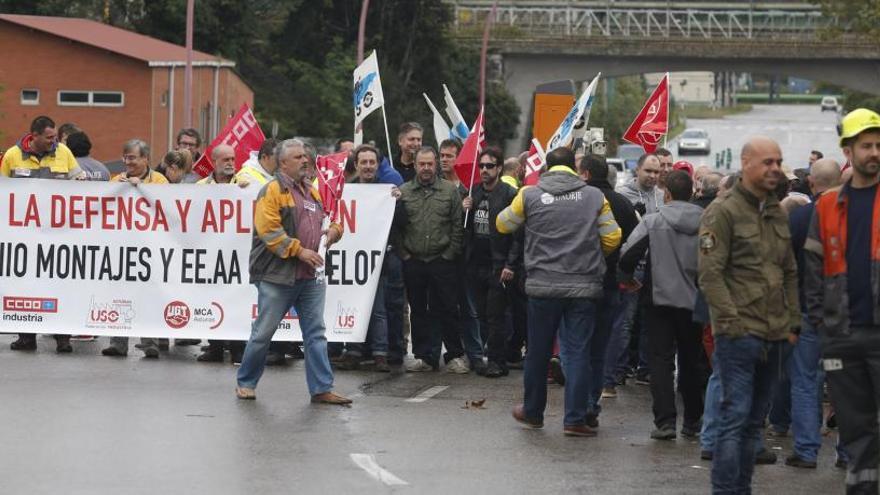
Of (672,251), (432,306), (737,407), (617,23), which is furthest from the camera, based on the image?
(617,23)

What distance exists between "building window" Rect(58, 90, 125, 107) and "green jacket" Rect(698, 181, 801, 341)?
4813 centimetres

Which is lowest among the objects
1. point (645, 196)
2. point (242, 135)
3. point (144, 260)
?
point (144, 260)

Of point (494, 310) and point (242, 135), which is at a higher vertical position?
point (242, 135)

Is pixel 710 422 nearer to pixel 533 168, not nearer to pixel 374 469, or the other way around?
pixel 374 469

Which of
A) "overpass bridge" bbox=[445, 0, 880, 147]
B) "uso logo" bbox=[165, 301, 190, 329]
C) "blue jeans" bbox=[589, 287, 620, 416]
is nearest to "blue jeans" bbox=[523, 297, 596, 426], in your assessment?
"blue jeans" bbox=[589, 287, 620, 416]

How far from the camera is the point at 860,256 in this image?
8500 millimetres

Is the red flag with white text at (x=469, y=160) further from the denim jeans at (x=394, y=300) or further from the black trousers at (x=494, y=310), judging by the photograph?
the denim jeans at (x=394, y=300)

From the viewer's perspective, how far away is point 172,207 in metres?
15.5

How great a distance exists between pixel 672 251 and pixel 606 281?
32.4 inches

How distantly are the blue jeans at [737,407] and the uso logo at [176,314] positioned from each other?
7274 mm

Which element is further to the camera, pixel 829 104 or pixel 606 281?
pixel 829 104

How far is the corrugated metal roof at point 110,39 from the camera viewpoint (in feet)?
181

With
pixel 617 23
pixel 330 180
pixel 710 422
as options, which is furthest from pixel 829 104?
pixel 710 422

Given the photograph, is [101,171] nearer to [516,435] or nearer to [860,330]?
[516,435]
